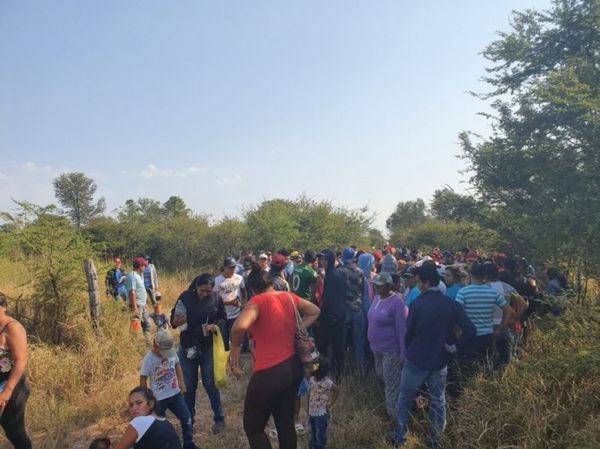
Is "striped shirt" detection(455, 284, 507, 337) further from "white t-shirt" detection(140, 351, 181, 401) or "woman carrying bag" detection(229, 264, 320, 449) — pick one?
"white t-shirt" detection(140, 351, 181, 401)

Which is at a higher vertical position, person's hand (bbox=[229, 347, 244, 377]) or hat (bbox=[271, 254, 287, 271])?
hat (bbox=[271, 254, 287, 271])

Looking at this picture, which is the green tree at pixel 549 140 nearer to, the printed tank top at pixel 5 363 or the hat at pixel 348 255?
the hat at pixel 348 255

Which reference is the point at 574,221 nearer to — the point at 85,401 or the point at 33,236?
the point at 85,401

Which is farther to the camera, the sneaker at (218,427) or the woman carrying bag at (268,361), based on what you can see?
the sneaker at (218,427)

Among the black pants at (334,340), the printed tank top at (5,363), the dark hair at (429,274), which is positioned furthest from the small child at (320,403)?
the printed tank top at (5,363)

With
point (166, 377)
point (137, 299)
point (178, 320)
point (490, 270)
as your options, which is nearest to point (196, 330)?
point (178, 320)

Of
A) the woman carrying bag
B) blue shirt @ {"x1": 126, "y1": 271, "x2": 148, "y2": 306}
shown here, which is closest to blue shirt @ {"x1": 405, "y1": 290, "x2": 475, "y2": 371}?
the woman carrying bag

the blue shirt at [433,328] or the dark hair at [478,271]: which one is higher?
the dark hair at [478,271]

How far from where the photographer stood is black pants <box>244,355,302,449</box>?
3.32m

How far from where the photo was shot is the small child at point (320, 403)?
4.07 m

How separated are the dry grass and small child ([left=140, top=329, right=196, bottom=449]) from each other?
1.22ft

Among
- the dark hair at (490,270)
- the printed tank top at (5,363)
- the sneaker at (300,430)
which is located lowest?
the sneaker at (300,430)

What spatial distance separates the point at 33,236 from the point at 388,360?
21.0 ft

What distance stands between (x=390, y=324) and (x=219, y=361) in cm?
187
